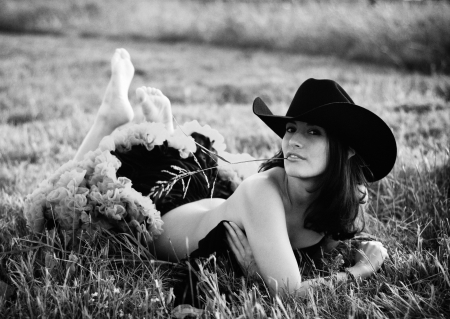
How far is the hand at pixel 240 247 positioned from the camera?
85.4 inches

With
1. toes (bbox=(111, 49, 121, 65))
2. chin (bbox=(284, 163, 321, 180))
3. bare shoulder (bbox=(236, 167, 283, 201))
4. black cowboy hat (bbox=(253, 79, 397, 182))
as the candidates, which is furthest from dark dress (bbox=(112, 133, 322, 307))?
toes (bbox=(111, 49, 121, 65))

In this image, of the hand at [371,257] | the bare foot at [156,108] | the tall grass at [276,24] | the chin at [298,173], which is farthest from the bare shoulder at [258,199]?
the tall grass at [276,24]

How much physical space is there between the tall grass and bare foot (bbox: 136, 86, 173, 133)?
5.60 m

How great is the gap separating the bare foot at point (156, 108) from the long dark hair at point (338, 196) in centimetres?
129

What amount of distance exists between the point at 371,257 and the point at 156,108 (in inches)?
67.9

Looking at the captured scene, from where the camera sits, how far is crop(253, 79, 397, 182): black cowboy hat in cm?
198

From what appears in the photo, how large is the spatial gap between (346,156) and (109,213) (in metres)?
1.25

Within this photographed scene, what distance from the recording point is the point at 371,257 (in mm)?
2250

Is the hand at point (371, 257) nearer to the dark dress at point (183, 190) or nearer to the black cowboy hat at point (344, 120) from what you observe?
the dark dress at point (183, 190)

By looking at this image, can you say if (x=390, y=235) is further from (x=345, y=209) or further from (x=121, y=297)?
(x=121, y=297)

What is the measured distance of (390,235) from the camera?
2535 mm

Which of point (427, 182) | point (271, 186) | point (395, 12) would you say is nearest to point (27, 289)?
point (271, 186)

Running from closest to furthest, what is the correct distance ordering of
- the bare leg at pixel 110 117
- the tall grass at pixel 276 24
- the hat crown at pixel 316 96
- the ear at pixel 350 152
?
the hat crown at pixel 316 96, the ear at pixel 350 152, the bare leg at pixel 110 117, the tall grass at pixel 276 24

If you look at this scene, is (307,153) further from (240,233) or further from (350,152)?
(240,233)
